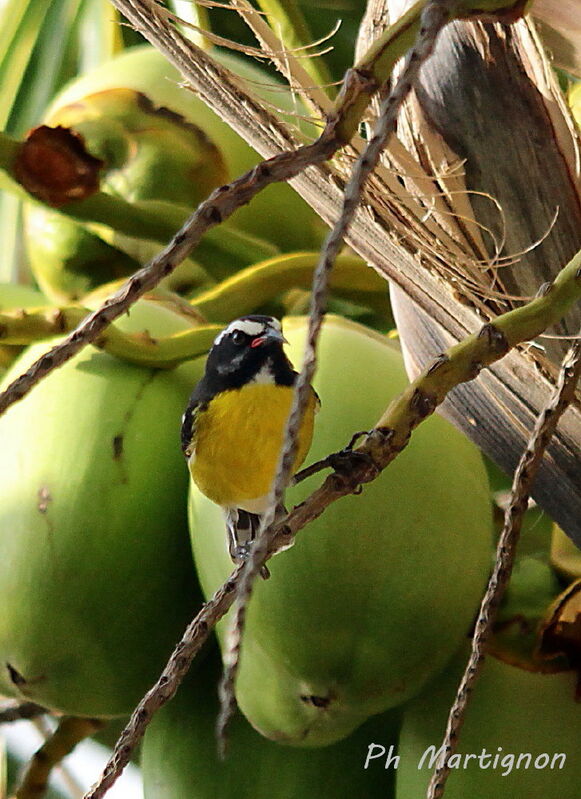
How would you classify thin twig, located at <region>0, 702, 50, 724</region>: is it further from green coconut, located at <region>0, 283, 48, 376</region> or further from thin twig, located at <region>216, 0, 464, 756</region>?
thin twig, located at <region>216, 0, 464, 756</region>

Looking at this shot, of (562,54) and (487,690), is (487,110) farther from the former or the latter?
(487,690)

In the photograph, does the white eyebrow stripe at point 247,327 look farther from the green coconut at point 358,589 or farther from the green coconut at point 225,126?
the green coconut at point 225,126

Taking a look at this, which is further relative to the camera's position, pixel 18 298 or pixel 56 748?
pixel 18 298

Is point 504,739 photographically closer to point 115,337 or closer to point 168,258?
point 115,337

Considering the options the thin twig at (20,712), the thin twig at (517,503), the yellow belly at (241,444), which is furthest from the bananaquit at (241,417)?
the thin twig at (20,712)

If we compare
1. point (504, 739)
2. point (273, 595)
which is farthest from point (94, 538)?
point (504, 739)
